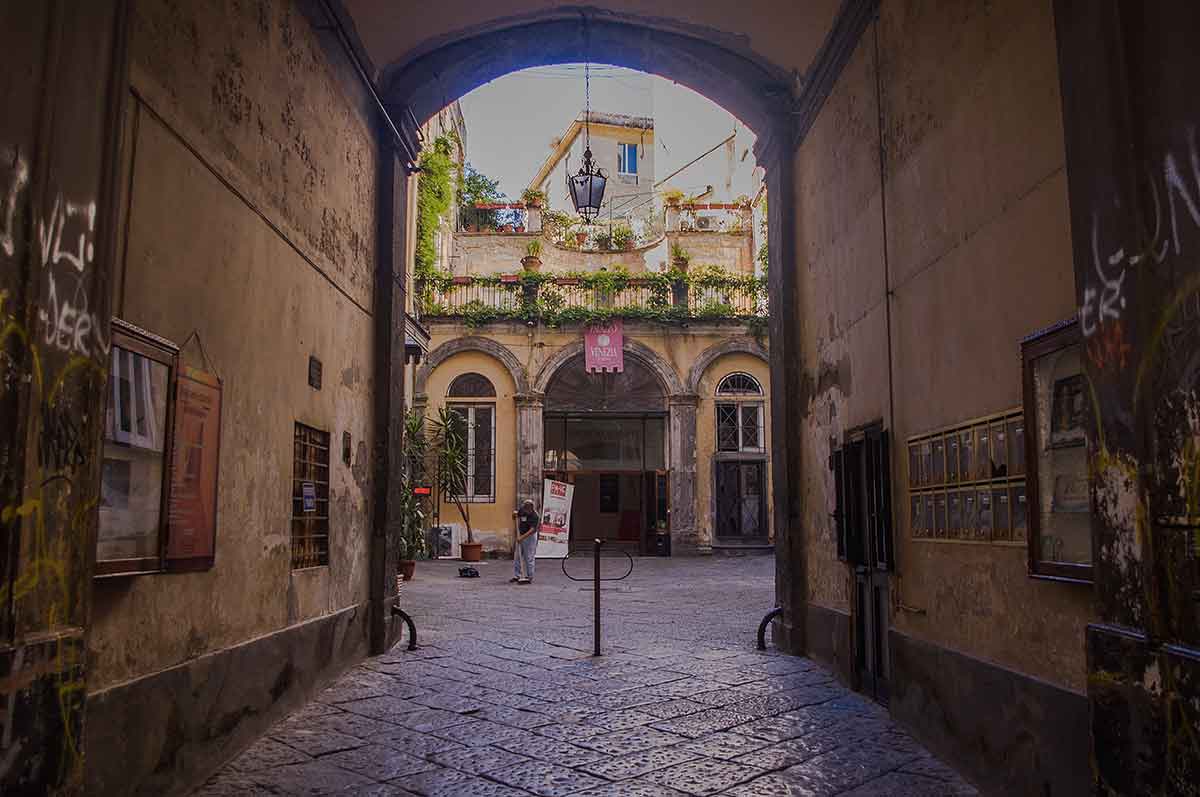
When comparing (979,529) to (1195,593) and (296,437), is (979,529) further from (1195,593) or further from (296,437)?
(296,437)

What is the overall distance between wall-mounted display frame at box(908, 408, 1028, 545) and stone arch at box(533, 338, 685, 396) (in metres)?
16.4

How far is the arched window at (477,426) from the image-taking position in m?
21.3

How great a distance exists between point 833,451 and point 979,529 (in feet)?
8.49

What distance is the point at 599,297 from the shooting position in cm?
2242

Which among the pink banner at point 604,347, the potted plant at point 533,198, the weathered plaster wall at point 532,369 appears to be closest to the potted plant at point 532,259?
the weathered plaster wall at point 532,369

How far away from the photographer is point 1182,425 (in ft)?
8.55

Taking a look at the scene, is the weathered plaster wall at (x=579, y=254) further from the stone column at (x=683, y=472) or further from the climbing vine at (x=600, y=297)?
the stone column at (x=683, y=472)

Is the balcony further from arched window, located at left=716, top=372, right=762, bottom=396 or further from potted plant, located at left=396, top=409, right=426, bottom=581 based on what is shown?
potted plant, located at left=396, top=409, right=426, bottom=581

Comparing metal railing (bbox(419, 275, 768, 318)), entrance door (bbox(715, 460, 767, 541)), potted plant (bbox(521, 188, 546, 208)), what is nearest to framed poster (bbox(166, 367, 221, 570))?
metal railing (bbox(419, 275, 768, 318))

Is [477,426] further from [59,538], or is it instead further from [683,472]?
[59,538]

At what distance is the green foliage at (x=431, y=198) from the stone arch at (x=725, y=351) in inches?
251

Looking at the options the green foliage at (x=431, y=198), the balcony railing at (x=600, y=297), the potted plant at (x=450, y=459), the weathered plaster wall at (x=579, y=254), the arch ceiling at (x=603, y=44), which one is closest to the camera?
the arch ceiling at (x=603, y=44)

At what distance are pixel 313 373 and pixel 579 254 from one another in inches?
799

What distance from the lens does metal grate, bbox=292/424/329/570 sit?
608 centimetres
